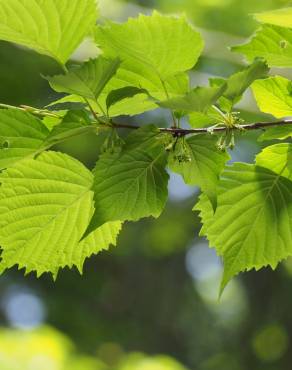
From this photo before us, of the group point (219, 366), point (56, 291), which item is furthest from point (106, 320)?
point (219, 366)

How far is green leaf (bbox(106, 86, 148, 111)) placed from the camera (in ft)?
1.93

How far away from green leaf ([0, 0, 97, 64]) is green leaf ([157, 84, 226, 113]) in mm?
111

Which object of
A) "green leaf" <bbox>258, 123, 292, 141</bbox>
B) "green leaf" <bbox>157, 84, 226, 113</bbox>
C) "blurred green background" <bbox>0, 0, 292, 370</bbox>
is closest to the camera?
"green leaf" <bbox>157, 84, 226, 113</bbox>

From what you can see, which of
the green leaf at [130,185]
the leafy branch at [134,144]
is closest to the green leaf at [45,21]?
the leafy branch at [134,144]

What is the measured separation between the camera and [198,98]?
1.80ft

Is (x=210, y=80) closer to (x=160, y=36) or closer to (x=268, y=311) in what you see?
(x=160, y=36)

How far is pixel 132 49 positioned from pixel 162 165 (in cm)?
11

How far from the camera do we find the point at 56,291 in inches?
281

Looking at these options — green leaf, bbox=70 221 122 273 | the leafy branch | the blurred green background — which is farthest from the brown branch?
the blurred green background

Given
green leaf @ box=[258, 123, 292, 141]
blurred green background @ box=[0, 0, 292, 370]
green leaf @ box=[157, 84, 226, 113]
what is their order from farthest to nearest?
1. blurred green background @ box=[0, 0, 292, 370]
2. green leaf @ box=[258, 123, 292, 141]
3. green leaf @ box=[157, 84, 226, 113]

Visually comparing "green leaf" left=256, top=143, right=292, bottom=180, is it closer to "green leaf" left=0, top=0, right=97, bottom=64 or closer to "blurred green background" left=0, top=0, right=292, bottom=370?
"green leaf" left=0, top=0, right=97, bottom=64

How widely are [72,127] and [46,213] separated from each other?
144 millimetres

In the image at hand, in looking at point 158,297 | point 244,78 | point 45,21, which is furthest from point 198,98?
point 158,297

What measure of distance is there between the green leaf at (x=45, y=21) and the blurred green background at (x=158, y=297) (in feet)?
12.4
